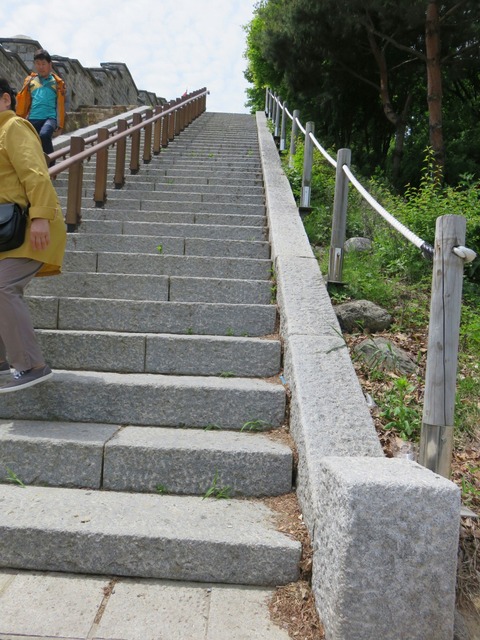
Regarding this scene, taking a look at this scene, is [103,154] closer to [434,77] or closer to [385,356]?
[385,356]

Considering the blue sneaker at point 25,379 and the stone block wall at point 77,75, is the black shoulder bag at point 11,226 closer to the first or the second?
the blue sneaker at point 25,379

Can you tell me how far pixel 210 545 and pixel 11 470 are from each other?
111 centimetres

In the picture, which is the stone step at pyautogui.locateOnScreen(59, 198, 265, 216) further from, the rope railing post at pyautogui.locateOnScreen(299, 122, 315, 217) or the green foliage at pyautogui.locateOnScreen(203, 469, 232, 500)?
the green foliage at pyautogui.locateOnScreen(203, 469, 232, 500)

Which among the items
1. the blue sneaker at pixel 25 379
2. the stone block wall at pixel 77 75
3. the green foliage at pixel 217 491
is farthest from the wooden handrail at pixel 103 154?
the stone block wall at pixel 77 75

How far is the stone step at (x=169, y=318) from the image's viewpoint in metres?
3.98

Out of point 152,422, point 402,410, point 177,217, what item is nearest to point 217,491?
point 152,422

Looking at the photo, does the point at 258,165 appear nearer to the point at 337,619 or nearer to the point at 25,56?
the point at 337,619

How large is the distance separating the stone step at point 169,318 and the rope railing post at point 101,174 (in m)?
2.75

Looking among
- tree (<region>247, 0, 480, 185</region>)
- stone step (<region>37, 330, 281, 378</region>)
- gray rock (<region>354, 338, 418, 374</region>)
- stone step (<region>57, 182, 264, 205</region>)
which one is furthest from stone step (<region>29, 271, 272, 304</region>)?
tree (<region>247, 0, 480, 185</region>)

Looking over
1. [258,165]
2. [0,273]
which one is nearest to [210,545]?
[0,273]

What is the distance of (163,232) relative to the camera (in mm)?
5719

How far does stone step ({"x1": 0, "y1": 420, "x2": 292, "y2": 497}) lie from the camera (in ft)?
8.96

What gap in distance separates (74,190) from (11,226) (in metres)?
2.76

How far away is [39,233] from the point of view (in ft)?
9.75
